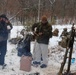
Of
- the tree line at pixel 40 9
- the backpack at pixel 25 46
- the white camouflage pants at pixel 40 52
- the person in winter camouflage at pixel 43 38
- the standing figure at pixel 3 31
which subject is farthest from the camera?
the tree line at pixel 40 9

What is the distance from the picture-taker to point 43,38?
756cm

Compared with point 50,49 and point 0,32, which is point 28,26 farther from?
point 0,32

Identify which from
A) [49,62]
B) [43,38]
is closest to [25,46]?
[43,38]

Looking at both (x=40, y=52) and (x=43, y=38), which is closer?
(x=43, y=38)

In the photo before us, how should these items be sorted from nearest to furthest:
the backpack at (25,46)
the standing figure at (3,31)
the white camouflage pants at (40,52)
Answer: the standing figure at (3,31) < the white camouflage pants at (40,52) < the backpack at (25,46)

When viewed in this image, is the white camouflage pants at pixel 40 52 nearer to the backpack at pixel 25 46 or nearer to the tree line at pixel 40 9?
the backpack at pixel 25 46

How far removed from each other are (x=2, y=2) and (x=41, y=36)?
14960 mm

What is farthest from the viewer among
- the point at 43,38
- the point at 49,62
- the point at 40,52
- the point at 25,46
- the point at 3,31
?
the point at 49,62

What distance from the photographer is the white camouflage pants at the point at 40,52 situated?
7.62 meters

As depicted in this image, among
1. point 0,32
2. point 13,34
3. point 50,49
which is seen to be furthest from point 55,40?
point 0,32

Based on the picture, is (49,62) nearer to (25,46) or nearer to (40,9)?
(25,46)

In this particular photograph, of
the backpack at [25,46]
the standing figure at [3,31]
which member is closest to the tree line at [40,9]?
the backpack at [25,46]

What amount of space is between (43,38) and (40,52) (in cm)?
49

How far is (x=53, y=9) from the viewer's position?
909 inches
